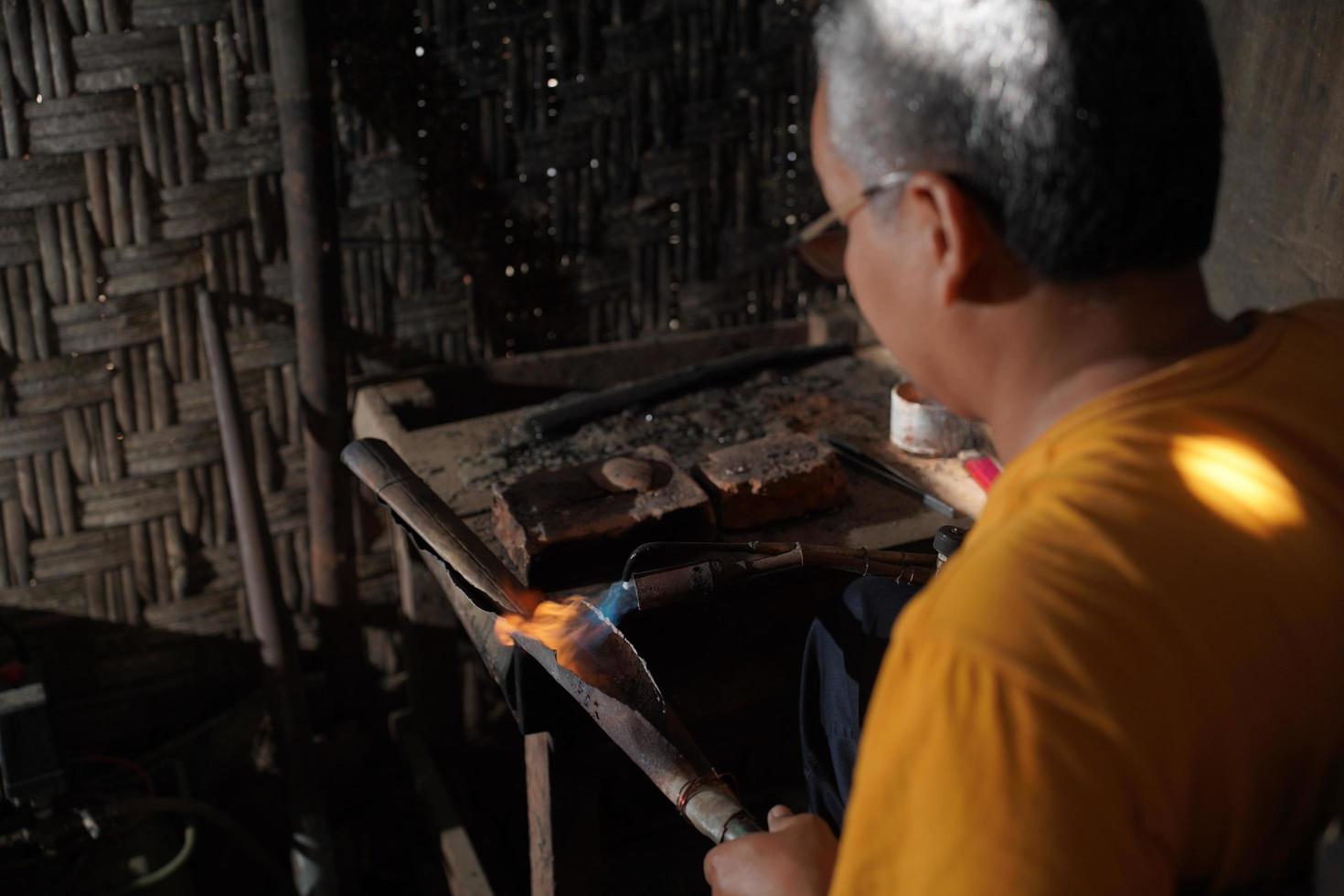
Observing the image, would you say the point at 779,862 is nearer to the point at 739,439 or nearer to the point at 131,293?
the point at 739,439

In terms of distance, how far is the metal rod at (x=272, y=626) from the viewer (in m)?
2.30

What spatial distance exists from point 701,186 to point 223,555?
4.42 feet

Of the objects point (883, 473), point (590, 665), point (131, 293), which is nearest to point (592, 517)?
point (590, 665)

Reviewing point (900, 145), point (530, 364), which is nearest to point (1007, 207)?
point (900, 145)

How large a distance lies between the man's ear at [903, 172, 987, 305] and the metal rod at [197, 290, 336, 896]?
176 cm

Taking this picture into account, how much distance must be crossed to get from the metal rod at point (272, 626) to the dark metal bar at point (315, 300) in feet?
0.40

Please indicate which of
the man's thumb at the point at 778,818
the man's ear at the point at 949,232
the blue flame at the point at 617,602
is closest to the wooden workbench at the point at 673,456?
the blue flame at the point at 617,602

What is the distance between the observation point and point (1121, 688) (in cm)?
68

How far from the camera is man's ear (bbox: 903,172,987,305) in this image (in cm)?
88

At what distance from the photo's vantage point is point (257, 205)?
7.59 ft

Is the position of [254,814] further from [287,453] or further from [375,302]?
[375,302]

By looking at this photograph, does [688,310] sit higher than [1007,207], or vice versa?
[1007,207]

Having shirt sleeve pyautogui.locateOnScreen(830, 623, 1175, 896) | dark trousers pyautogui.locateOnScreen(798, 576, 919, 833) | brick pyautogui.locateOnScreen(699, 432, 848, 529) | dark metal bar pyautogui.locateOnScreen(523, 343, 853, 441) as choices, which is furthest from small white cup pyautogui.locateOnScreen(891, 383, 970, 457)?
shirt sleeve pyautogui.locateOnScreen(830, 623, 1175, 896)

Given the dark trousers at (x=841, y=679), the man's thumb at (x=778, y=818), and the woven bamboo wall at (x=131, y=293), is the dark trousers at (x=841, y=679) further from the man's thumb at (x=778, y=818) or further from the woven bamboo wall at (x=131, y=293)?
the woven bamboo wall at (x=131, y=293)
